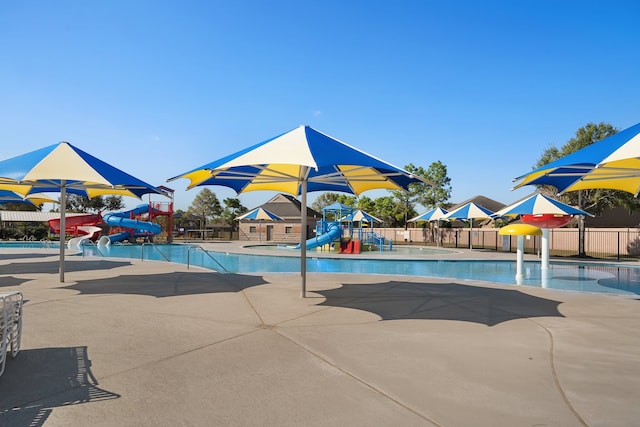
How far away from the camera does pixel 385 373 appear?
3871 mm

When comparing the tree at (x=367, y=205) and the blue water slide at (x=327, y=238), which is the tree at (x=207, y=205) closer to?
the tree at (x=367, y=205)

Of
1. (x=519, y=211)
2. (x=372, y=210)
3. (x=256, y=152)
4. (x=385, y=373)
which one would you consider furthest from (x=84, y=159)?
(x=372, y=210)

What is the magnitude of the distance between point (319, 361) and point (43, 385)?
2.52 metres

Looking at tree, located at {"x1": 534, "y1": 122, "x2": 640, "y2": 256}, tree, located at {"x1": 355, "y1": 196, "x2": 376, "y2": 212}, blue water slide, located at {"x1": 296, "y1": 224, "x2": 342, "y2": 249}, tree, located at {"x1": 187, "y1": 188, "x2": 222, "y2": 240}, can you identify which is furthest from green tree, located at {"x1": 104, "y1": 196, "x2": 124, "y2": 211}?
tree, located at {"x1": 534, "y1": 122, "x2": 640, "y2": 256}

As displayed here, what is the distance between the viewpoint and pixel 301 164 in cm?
559

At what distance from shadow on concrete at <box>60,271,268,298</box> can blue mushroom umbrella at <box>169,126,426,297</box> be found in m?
2.27

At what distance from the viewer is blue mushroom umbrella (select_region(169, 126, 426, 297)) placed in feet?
19.9

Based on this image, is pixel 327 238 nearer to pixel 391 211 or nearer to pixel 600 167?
pixel 600 167

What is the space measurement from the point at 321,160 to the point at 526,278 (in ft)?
33.1

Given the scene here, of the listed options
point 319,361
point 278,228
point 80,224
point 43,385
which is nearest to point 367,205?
point 278,228

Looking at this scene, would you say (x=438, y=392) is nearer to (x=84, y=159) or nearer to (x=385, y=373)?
(x=385, y=373)

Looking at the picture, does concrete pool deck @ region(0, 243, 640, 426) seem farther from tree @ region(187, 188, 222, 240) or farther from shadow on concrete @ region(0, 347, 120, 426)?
tree @ region(187, 188, 222, 240)

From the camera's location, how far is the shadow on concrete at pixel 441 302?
659cm

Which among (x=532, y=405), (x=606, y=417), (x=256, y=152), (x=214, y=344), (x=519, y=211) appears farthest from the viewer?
(x=519, y=211)
